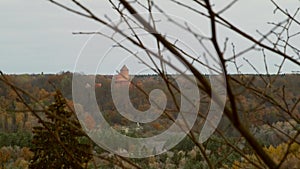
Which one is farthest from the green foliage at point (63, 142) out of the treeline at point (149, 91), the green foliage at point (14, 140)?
the green foliage at point (14, 140)

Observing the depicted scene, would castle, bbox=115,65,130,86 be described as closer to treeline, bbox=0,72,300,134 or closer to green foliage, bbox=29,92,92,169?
treeline, bbox=0,72,300,134

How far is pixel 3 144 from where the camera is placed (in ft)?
35.8

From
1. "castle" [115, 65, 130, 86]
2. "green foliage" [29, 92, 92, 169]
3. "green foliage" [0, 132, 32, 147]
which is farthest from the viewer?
"green foliage" [0, 132, 32, 147]

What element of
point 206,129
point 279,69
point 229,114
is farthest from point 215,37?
point 279,69

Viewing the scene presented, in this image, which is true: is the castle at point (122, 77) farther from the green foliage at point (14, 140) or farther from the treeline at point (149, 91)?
the green foliage at point (14, 140)

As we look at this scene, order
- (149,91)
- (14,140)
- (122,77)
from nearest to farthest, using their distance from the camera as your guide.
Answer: (122,77) < (149,91) < (14,140)

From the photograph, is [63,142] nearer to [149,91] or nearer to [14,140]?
[149,91]

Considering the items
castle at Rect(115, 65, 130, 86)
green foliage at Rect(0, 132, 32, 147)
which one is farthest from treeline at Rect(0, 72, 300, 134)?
green foliage at Rect(0, 132, 32, 147)

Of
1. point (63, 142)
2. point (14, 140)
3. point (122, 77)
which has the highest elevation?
point (122, 77)

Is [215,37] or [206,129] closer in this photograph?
[215,37]

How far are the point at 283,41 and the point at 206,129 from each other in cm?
32

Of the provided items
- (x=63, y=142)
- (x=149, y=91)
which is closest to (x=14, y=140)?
(x=149, y=91)

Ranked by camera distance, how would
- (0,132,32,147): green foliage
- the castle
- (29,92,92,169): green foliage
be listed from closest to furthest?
1. (29,92,92,169): green foliage
2. the castle
3. (0,132,32,147): green foliage

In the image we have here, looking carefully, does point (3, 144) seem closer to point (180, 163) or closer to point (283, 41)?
point (180, 163)
